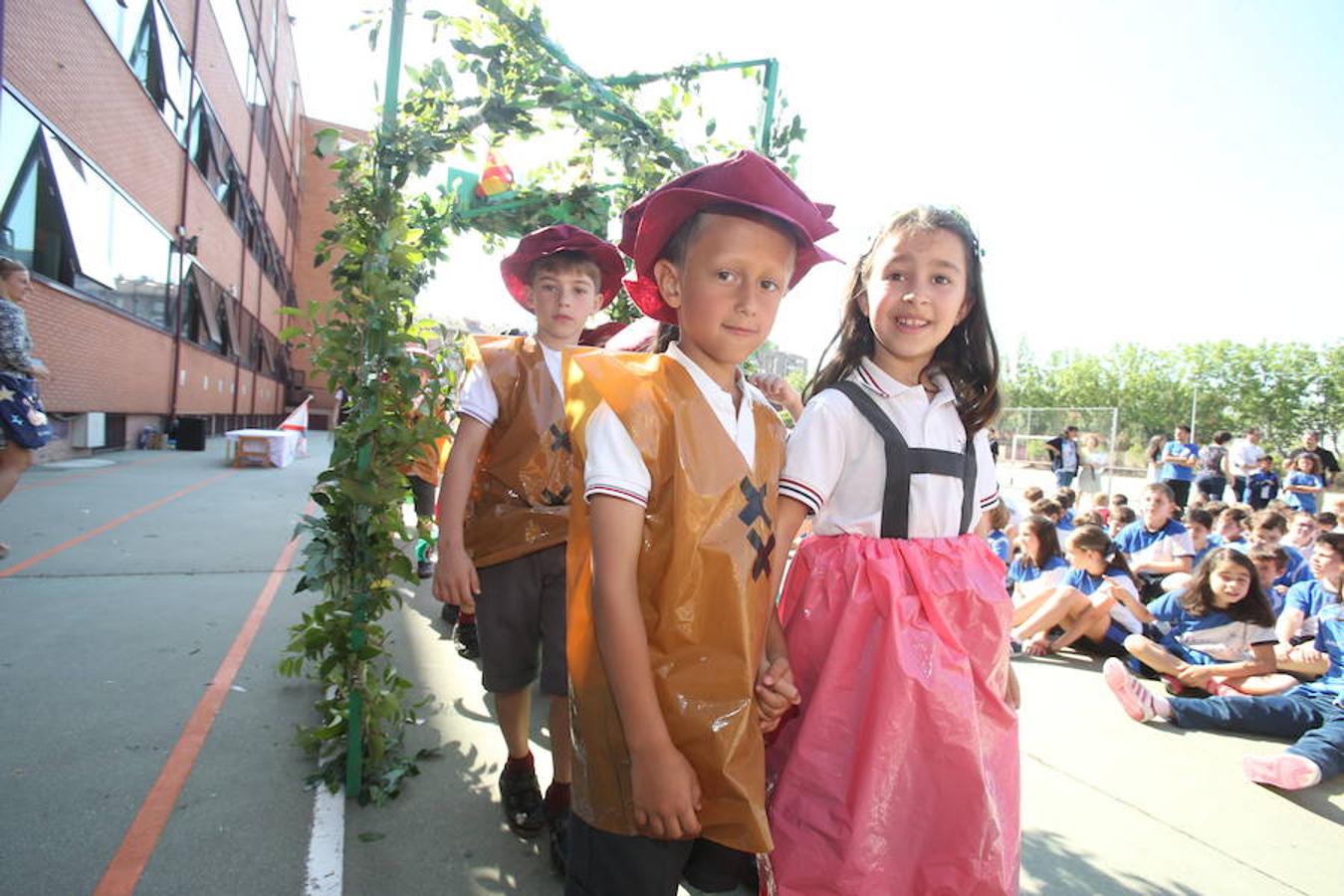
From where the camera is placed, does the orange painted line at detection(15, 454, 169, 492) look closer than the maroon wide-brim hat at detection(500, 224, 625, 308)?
No

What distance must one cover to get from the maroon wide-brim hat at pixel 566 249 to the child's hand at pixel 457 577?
45.5 inches

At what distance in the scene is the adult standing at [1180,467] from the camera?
12055 mm

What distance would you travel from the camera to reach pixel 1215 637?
443 centimetres

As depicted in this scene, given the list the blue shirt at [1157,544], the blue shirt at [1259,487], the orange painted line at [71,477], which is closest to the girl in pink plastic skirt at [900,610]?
the blue shirt at [1157,544]

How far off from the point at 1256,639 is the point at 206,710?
18.2ft

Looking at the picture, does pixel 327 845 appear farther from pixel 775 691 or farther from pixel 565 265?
pixel 565 265

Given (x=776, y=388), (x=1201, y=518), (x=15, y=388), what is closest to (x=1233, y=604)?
(x=1201, y=518)

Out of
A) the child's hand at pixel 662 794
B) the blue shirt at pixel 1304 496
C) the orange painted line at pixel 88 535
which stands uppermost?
the blue shirt at pixel 1304 496

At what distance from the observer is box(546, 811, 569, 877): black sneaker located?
2.23 metres

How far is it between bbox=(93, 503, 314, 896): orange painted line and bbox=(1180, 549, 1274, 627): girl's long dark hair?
16.6 feet

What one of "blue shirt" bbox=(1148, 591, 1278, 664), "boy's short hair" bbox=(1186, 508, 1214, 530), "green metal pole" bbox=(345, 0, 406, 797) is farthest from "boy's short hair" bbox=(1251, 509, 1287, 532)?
"green metal pole" bbox=(345, 0, 406, 797)

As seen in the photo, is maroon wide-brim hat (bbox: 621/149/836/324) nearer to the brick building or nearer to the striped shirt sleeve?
the striped shirt sleeve

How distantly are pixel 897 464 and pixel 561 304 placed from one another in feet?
4.73

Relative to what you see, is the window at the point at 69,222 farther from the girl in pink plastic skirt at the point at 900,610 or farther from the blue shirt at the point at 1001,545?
the blue shirt at the point at 1001,545
